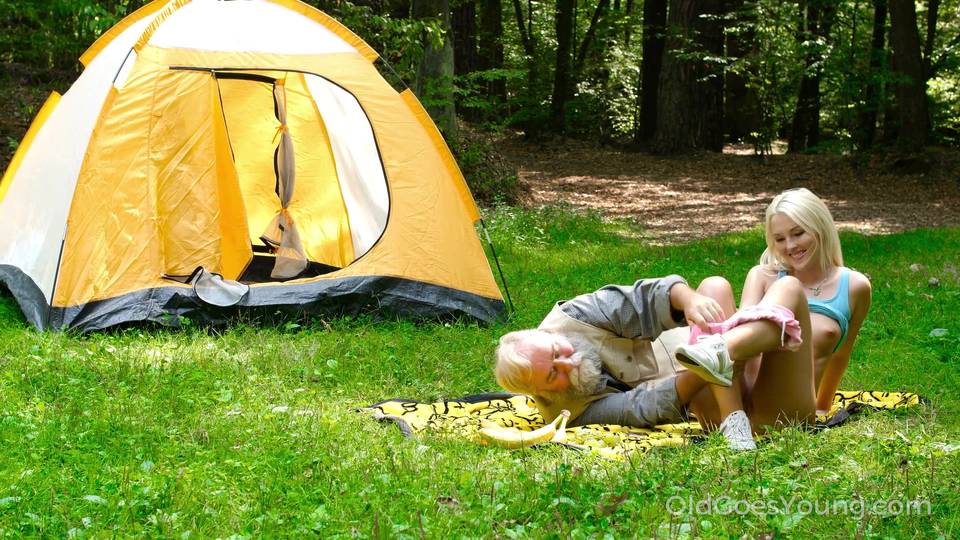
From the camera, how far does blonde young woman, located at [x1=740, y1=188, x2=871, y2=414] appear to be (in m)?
3.97

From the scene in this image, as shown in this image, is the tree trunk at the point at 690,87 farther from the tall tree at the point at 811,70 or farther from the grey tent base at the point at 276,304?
the grey tent base at the point at 276,304

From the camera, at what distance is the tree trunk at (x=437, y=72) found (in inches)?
405

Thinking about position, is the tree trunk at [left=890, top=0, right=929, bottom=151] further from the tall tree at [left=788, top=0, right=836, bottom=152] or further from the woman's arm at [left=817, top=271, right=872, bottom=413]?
the woman's arm at [left=817, top=271, right=872, bottom=413]

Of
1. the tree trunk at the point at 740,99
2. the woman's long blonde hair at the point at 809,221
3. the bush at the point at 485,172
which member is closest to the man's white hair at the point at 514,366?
the woman's long blonde hair at the point at 809,221

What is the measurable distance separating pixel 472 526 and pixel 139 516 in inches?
37.7

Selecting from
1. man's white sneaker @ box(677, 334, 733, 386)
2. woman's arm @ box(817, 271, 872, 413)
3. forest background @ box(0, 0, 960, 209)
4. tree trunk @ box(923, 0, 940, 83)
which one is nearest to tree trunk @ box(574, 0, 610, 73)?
forest background @ box(0, 0, 960, 209)

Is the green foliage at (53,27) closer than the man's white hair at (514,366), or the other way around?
the man's white hair at (514,366)

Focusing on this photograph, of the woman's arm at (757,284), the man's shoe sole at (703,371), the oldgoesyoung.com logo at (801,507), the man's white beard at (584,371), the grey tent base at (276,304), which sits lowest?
the grey tent base at (276,304)

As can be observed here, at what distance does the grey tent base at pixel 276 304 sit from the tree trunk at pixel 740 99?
36.1 ft

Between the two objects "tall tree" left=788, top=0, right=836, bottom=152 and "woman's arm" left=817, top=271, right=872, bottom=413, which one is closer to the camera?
"woman's arm" left=817, top=271, right=872, bottom=413

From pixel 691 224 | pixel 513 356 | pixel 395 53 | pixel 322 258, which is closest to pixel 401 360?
pixel 513 356

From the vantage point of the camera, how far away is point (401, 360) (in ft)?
16.3

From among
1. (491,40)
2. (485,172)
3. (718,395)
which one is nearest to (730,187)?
(485,172)

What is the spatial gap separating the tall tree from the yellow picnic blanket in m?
10.4
